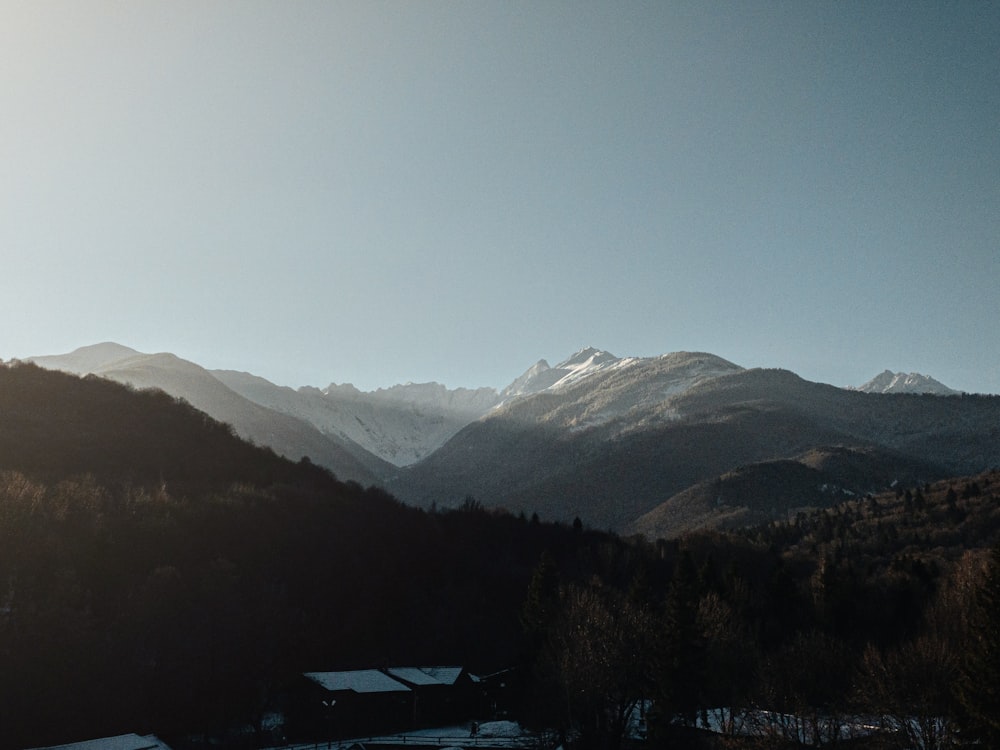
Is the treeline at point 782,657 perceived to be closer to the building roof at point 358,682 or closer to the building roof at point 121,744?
the building roof at point 358,682

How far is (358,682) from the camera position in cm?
6575

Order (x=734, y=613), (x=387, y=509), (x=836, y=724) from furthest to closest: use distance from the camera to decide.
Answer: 1. (x=387, y=509)
2. (x=734, y=613)
3. (x=836, y=724)

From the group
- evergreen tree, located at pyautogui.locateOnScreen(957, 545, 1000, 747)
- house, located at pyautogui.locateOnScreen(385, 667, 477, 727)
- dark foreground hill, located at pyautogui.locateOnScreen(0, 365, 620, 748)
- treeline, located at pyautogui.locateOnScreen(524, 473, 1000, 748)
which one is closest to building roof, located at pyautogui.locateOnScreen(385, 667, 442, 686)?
house, located at pyautogui.locateOnScreen(385, 667, 477, 727)

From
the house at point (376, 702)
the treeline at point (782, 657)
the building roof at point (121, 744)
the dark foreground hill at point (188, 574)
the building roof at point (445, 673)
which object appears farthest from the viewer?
the building roof at point (445, 673)

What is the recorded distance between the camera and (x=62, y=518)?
76.2 m

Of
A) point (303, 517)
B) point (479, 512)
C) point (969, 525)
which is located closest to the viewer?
point (303, 517)

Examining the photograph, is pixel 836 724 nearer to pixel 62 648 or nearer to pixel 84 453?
pixel 62 648

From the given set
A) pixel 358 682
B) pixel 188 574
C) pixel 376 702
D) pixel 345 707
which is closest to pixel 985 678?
pixel 376 702

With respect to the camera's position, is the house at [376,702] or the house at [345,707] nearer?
the house at [345,707]

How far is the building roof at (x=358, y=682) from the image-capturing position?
64.0m

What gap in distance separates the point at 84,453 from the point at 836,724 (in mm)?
93616

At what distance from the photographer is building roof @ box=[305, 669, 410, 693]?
63972 mm

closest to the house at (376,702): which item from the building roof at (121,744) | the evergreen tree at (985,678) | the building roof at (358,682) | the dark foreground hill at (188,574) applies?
the building roof at (358,682)

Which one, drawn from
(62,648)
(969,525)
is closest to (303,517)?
(62,648)
